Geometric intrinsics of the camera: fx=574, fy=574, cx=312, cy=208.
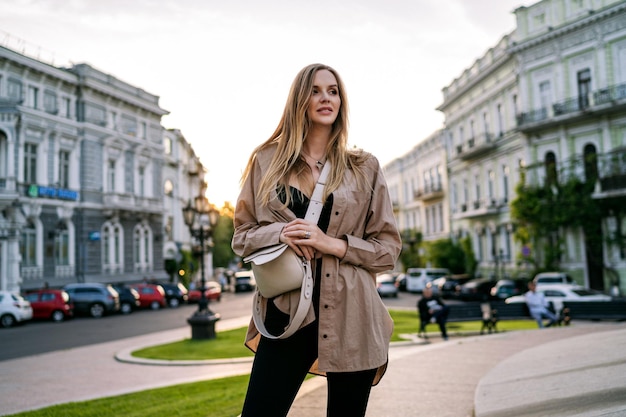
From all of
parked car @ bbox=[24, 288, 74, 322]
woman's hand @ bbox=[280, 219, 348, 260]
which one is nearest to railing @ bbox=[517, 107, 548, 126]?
parked car @ bbox=[24, 288, 74, 322]

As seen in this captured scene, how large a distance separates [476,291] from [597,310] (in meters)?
15.0

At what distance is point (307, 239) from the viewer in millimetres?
2473

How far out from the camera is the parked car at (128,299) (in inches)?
1187

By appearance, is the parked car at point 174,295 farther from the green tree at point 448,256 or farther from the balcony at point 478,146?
the balcony at point 478,146

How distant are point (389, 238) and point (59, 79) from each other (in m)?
35.5

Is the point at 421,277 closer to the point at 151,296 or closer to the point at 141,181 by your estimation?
the point at 151,296

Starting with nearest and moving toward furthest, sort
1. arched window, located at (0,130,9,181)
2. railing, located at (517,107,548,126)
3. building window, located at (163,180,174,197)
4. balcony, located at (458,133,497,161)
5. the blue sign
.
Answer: arched window, located at (0,130,9,181), the blue sign, railing, located at (517,107,548,126), balcony, located at (458,133,497,161), building window, located at (163,180,174,197)

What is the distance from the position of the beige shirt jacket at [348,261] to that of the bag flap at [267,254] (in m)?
0.03

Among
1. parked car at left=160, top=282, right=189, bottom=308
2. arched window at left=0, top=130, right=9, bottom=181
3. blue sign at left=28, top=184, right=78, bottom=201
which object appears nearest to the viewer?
arched window at left=0, top=130, right=9, bottom=181

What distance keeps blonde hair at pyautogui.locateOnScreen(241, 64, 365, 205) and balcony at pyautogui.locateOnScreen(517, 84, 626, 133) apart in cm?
3097

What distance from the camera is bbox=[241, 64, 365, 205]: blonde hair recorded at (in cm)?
266

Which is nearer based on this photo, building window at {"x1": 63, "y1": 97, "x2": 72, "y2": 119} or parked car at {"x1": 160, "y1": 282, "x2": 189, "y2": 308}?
parked car at {"x1": 160, "y1": 282, "x2": 189, "y2": 308}

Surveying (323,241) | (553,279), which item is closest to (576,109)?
(553,279)

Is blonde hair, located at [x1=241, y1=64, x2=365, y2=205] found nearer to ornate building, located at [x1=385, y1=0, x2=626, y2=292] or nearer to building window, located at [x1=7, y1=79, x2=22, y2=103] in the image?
ornate building, located at [x1=385, y1=0, x2=626, y2=292]
